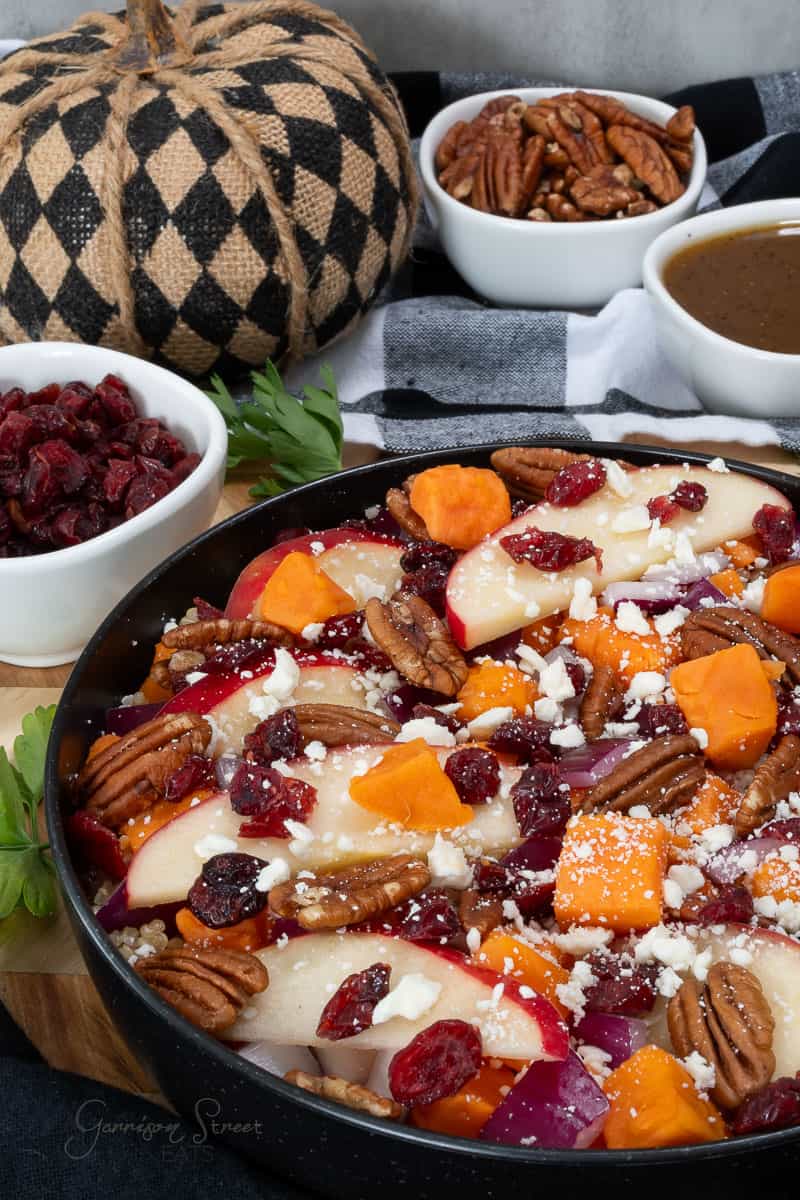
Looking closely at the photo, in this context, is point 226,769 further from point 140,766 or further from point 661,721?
point 661,721

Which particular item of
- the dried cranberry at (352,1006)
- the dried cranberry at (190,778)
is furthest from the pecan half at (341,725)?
the dried cranberry at (352,1006)

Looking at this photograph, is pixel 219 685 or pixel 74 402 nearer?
pixel 219 685

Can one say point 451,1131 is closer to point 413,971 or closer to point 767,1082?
point 413,971

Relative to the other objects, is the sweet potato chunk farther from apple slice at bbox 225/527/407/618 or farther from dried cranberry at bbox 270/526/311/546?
dried cranberry at bbox 270/526/311/546

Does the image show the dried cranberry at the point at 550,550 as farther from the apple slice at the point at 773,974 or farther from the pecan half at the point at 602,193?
the pecan half at the point at 602,193

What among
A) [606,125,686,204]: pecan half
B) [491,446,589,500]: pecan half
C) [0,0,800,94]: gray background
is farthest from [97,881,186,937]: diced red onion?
[0,0,800,94]: gray background

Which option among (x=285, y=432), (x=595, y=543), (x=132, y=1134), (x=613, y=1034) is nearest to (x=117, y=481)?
(x=285, y=432)

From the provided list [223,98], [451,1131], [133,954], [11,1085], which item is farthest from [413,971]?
[223,98]
